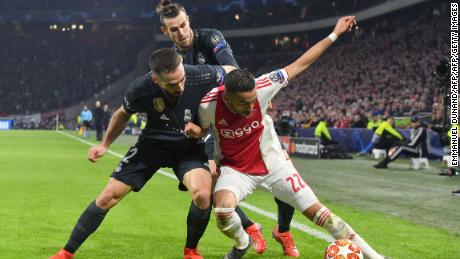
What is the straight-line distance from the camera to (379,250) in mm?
6051

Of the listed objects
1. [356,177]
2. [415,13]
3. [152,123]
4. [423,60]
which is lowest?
[356,177]

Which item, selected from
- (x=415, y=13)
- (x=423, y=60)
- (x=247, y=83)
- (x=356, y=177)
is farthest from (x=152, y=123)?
(x=415, y=13)

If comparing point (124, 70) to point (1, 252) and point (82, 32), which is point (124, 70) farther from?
point (1, 252)

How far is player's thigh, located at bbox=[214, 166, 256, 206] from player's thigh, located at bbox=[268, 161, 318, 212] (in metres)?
0.18

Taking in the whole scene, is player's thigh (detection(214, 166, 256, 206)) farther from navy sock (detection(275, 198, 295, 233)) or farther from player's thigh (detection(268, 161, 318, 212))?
navy sock (detection(275, 198, 295, 233))

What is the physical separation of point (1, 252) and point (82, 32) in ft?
215

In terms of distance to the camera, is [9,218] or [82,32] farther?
[82,32]

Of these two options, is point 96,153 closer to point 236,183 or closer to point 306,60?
point 236,183

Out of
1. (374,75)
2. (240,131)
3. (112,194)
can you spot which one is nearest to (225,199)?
(240,131)

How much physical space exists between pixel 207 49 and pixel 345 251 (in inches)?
91.7

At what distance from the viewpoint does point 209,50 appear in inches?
234

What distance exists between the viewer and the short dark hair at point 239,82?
4.72 m

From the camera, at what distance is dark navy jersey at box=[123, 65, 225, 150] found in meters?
5.19

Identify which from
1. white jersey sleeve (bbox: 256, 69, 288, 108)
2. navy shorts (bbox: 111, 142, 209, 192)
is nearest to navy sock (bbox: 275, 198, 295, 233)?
navy shorts (bbox: 111, 142, 209, 192)
